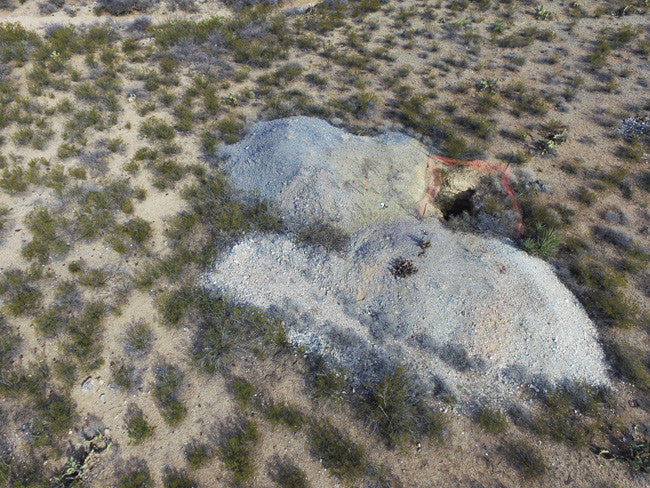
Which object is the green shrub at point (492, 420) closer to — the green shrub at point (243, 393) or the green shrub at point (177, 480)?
the green shrub at point (243, 393)

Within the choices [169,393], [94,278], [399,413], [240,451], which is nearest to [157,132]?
[94,278]

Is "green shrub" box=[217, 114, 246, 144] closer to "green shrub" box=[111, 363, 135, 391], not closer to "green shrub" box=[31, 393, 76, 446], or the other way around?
"green shrub" box=[111, 363, 135, 391]

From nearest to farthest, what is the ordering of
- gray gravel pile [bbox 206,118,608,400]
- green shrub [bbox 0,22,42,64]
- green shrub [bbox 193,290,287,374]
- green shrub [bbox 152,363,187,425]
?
green shrub [bbox 152,363,187,425], gray gravel pile [bbox 206,118,608,400], green shrub [bbox 193,290,287,374], green shrub [bbox 0,22,42,64]

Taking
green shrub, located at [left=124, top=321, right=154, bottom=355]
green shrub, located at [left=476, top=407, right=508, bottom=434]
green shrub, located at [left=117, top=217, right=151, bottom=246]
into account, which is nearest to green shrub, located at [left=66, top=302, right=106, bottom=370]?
green shrub, located at [left=124, top=321, right=154, bottom=355]

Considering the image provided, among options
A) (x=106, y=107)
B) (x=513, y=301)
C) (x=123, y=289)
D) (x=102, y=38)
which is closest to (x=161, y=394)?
(x=123, y=289)

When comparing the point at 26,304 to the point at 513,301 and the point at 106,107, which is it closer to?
the point at 106,107

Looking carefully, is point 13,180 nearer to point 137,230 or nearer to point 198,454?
point 137,230

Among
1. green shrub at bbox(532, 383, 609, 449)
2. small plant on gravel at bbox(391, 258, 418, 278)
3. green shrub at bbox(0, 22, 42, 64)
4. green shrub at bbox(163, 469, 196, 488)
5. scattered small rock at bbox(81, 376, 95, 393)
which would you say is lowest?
green shrub at bbox(163, 469, 196, 488)
